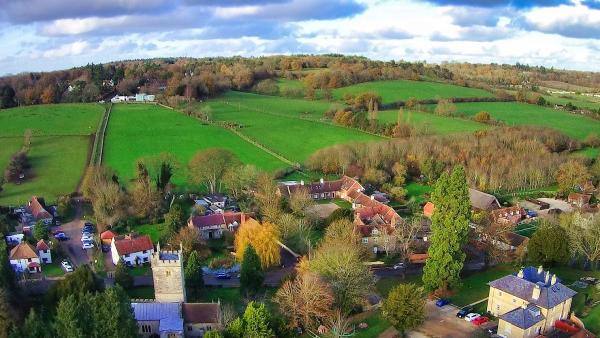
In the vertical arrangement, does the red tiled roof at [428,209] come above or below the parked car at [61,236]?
above

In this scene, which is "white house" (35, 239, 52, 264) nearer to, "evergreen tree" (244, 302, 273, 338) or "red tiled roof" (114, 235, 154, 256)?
"red tiled roof" (114, 235, 154, 256)

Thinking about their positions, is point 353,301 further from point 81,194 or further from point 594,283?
point 81,194

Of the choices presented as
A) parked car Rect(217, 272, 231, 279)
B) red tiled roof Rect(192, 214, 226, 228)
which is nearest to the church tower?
parked car Rect(217, 272, 231, 279)

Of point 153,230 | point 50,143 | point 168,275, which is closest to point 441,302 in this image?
point 168,275

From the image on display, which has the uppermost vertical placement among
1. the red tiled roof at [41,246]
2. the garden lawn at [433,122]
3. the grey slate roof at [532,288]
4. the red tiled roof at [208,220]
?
the garden lawn at [433,122]

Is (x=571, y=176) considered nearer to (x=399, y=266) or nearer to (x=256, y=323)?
(x=399, y=266)

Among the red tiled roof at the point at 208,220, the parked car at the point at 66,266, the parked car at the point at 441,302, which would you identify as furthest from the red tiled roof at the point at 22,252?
the parked car at the point at 441,302

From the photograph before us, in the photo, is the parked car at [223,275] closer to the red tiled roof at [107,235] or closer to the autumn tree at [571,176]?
the red tiled roof at [107,235]

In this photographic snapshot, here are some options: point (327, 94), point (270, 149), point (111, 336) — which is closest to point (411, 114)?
point (327, 94)

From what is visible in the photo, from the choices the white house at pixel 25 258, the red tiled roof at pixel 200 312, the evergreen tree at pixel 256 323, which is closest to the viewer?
the evergreen tree at pixel 256 323
